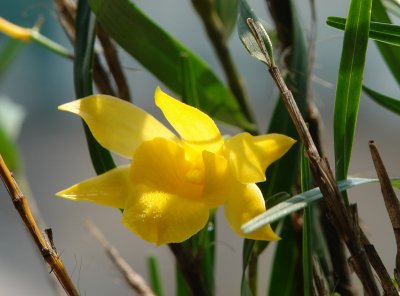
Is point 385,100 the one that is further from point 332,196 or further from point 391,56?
point 332,196

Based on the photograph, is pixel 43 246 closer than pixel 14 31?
Yes

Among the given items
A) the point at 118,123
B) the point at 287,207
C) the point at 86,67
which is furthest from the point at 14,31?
the point at 287,207

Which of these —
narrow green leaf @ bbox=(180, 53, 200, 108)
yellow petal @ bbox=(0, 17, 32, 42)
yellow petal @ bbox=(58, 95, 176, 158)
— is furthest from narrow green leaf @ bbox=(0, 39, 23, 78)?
yellow petal @ bbox=(58, 95, 176, 158)

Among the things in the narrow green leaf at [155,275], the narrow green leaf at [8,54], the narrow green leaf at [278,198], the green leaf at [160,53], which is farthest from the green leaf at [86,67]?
the narrow green leaf at [8,54]

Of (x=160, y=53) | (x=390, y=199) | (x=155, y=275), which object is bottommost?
(x=155, y=275)

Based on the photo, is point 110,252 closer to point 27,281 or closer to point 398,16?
point 398,16
